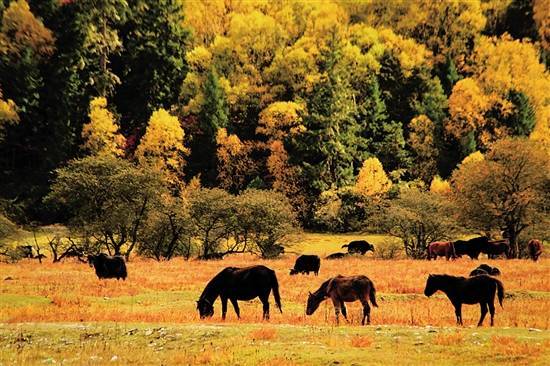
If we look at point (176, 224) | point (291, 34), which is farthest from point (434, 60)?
point (176, 224)

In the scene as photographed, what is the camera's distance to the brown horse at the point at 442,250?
5262 centimetres

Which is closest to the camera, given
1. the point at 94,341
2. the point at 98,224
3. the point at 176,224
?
the point at 94,341

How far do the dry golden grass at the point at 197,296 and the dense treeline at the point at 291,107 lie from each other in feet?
115

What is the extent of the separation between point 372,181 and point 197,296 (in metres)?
55.4

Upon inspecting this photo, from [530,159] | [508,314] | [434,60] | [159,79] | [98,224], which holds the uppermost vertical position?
[434,60]

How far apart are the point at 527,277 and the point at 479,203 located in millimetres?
20061

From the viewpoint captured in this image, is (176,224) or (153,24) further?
(153,24)

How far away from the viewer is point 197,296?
2845cm

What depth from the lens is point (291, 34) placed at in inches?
4281

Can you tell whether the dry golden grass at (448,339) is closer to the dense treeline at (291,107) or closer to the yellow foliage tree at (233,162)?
the dense treeline at (291,107)

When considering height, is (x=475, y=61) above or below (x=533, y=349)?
above

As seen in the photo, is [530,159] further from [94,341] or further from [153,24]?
[153,24]

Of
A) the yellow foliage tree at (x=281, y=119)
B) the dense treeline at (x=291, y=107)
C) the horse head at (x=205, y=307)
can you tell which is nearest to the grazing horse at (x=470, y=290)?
the horse head at (x=205, y=307)

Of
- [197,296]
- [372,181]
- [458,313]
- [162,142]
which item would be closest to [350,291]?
[458,313]
